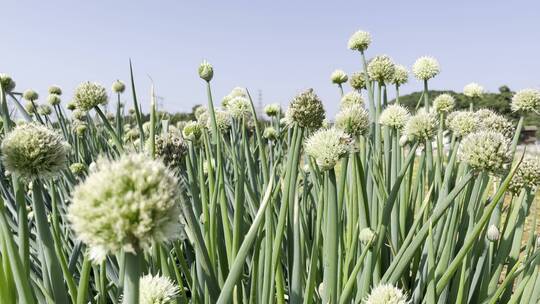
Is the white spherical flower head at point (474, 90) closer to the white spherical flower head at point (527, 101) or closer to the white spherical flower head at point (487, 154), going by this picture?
the white spherical flower head at point (527, 101)

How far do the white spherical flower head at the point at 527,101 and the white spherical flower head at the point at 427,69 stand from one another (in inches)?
17.2

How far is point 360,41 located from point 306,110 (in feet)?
3.63

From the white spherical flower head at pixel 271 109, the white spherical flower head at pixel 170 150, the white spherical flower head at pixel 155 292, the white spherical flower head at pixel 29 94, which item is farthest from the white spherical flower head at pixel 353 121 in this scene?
the white spherical flower head at pixel 29 94

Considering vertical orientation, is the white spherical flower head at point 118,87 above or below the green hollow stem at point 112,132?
above

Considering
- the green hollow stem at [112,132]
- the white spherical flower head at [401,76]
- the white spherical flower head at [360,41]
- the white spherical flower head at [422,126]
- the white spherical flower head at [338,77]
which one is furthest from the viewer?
the white spherical flower head at [338,77]

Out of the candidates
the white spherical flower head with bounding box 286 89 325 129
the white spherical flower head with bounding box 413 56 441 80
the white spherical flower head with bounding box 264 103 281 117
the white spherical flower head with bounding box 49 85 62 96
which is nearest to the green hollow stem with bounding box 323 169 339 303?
the white spherical flower head with bounding box 286 89 325 129

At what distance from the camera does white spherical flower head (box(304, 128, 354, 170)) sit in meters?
1.00

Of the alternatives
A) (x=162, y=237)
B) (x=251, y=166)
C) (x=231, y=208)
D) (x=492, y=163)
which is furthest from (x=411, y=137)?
(x=162, y=237)

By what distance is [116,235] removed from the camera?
479mm

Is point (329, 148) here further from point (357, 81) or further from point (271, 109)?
point (271, 109)

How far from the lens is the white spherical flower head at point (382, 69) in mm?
2096

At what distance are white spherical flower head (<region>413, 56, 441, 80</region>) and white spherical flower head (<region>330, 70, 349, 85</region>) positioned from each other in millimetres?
469

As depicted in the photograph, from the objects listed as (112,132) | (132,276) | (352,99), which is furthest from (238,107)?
(132,276)

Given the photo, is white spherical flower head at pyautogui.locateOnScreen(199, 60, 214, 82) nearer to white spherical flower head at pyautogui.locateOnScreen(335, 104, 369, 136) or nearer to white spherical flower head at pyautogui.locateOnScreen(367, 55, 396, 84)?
white spherical flower head at pyautogui.locateOnScreen(335, 104, 369, 136)
